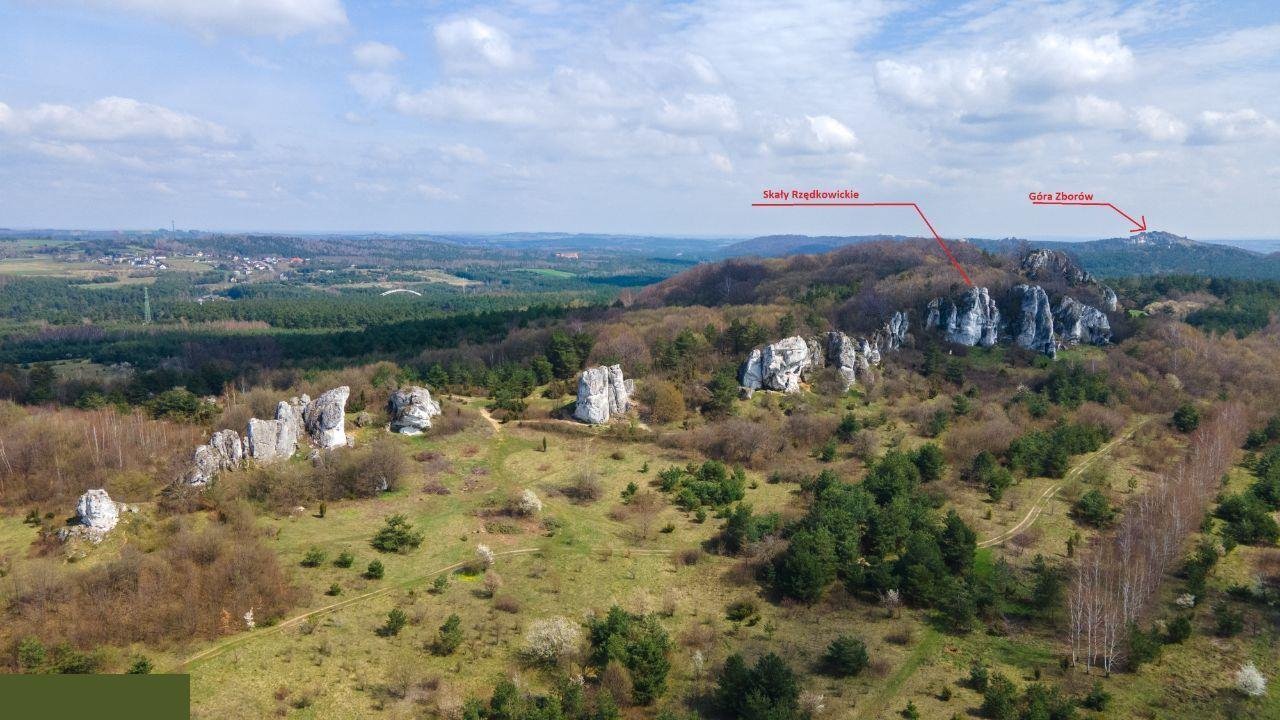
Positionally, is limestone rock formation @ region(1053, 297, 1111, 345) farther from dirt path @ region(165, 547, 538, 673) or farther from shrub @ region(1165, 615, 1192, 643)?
dirt path @ region(165, 547, 538, 673)

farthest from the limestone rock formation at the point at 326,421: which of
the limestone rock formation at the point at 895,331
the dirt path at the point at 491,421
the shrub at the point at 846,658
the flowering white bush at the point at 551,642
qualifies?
→ the limestone rock formation at the point at 895,331

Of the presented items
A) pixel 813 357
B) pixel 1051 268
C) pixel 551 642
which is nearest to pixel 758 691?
pixel 551 642

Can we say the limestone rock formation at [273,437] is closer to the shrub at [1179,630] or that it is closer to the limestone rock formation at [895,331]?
the shrub at [1179,630]

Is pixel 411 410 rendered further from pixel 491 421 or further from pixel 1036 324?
pixel 1036 324

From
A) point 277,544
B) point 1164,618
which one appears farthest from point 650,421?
point 1164,618

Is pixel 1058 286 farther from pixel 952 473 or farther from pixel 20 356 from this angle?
pixel 20 356

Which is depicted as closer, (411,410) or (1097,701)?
(1097,701)
